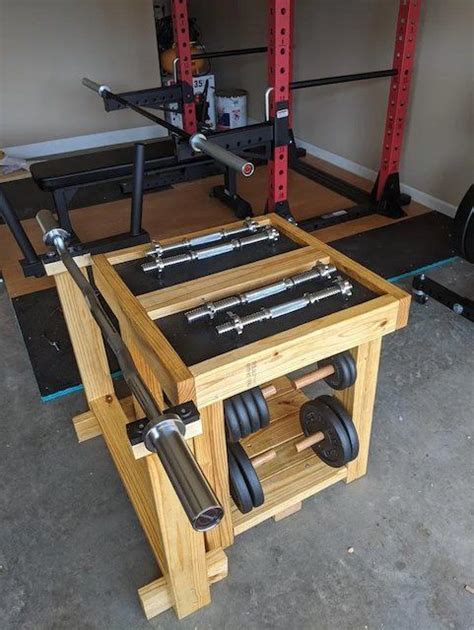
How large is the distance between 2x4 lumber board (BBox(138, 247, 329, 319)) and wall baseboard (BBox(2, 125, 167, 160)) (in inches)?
142

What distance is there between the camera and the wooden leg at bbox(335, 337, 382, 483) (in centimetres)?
127

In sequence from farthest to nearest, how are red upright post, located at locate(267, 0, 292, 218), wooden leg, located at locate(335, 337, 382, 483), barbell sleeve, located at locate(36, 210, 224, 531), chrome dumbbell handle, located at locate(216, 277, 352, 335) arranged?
red upright post, located at locate(267, 0, 292, 218)
wooden leg, located at locate(335, 337, 382, 483)
chrome dumbbell handle, located at locate(216, 277, 352, 335)
barbell sleeve, located at locate(36, 210, 224, 531)

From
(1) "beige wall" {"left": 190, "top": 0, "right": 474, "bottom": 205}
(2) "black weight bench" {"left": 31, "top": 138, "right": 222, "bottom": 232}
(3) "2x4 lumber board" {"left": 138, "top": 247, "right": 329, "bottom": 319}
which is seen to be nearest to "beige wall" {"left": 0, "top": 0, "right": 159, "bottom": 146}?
(1) "beige wall" {"left": 190, "top": 0, "right": 474, "bottom": 205}

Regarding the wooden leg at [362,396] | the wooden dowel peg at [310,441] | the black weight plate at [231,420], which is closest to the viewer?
the black weight plate at [231,420]

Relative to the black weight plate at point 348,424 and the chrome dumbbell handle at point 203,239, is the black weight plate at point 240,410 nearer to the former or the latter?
the black weight plate at point 348,424

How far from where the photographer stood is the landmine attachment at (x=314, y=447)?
126 cm

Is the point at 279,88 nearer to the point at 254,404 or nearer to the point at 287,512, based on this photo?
the point at 254,404

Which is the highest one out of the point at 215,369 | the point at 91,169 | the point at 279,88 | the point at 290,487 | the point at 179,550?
the point at 279,88

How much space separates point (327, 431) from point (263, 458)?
18cm

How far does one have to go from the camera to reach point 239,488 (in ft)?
4.08

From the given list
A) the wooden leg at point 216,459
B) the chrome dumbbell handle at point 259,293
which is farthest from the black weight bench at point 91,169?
the wooden leg at point 216,459

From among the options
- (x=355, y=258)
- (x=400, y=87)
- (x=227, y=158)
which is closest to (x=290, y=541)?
(x=227, y=158)

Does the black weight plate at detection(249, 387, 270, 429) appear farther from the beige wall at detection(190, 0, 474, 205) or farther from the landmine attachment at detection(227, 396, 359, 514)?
the beige wall at detection(190, 0, 474, 205)

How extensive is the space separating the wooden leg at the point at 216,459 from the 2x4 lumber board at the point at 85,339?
2.01ft
